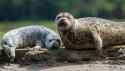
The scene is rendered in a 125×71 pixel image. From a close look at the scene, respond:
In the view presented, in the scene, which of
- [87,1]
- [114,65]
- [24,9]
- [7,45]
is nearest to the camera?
[114,65]

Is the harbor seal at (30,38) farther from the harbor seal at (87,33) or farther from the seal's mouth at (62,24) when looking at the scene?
the seal's mouth at (62,24)

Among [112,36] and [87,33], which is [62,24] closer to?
[87,33]

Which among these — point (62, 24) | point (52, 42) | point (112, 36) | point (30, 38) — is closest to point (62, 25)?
point (62, 24)

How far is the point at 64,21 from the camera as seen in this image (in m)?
9.52

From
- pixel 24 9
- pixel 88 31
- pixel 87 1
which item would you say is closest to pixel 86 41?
pixel 88 31

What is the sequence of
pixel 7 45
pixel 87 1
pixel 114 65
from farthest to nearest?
pixel 87 1, pixel 7 45, pixel 114 65

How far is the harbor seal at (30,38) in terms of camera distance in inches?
402

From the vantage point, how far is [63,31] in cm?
970

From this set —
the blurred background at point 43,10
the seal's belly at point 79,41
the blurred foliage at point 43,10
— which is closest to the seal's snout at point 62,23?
the seal's belly at point 79,41

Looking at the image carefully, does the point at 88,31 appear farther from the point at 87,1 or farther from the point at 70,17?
the point at 87,1

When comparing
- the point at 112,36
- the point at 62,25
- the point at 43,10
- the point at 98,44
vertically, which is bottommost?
the point at 98,44

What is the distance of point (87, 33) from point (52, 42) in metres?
0.68

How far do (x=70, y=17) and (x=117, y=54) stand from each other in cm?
97

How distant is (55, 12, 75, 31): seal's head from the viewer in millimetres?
9508
